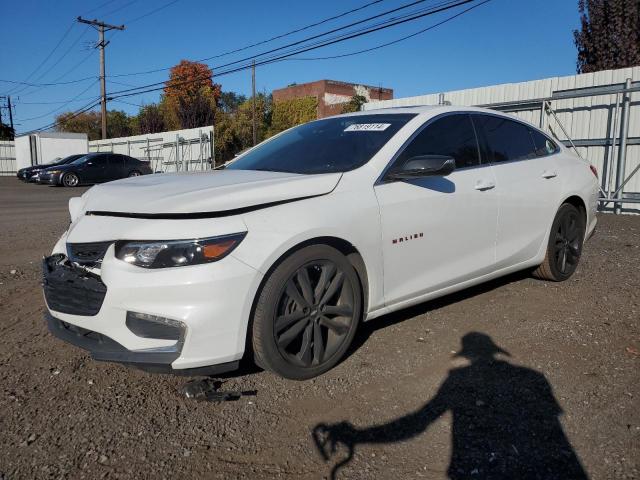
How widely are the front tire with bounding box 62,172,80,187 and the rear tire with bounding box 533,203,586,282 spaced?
20848 millimetres

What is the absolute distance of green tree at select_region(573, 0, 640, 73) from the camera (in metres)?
18.2

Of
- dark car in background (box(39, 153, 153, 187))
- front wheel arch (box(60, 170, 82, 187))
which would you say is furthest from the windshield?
dark car in background (box(39, 153, 153, 187))

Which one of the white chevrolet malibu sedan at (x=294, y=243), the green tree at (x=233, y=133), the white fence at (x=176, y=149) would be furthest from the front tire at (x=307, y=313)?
the green tree at (x=233, y=133)

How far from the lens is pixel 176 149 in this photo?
1100 inches

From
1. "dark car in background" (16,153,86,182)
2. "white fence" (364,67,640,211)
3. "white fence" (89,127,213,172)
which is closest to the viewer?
"white fence" (364,67,640,211)

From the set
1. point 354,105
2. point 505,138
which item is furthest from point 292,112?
point 505,138

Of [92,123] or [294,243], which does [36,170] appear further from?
[92,123]

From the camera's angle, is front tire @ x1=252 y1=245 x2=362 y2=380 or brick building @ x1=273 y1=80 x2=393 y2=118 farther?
brick building @ x1=273 y1=80 x2=393 y2=118

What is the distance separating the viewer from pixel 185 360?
8.75 feet

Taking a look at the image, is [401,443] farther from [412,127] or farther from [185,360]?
[412,127]

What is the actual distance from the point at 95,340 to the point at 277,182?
1311 millimetres

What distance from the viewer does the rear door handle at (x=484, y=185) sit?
4.03 m

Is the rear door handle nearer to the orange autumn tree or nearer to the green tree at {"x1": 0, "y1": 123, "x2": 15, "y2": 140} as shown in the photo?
the orange autumn tree

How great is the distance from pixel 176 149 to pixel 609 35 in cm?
1992
